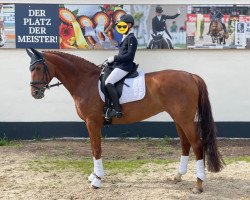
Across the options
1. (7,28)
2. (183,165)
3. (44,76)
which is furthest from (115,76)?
(7,28)

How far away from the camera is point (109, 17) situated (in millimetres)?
10508

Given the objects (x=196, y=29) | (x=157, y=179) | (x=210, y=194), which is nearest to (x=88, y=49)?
(x=196, y=29)

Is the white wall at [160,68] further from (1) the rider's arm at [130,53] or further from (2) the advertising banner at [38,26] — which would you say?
(1) the rider's arm at [130,53]

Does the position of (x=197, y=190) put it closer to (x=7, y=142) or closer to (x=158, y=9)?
(x=158, y=9)

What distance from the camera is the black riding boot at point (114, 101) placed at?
703 cm

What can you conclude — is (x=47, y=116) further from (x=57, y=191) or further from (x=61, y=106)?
(x=57, y=191)

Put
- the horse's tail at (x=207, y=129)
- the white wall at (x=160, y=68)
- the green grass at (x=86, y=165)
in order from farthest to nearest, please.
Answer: the white wall at (x=160, y=68) → the green grass at (x=86, y=165) → the horse's tail at (x=207, y=129)

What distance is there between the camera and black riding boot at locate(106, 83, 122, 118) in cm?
703

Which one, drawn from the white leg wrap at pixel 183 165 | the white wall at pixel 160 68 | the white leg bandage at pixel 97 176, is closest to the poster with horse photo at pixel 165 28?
the white wall at pixel 160 68

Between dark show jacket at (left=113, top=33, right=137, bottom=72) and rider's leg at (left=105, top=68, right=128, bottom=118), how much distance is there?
91 mm

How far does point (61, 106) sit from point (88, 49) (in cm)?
143

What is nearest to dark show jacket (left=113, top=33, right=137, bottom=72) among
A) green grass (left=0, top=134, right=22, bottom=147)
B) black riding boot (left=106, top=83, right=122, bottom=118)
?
black riding boot (left=106, top=83, right=122, bottom=118)

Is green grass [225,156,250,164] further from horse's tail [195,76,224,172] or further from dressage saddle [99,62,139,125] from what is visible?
dressage saddle [99,62,139,125]

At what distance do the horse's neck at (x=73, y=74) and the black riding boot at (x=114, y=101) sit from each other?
0.41 metres
